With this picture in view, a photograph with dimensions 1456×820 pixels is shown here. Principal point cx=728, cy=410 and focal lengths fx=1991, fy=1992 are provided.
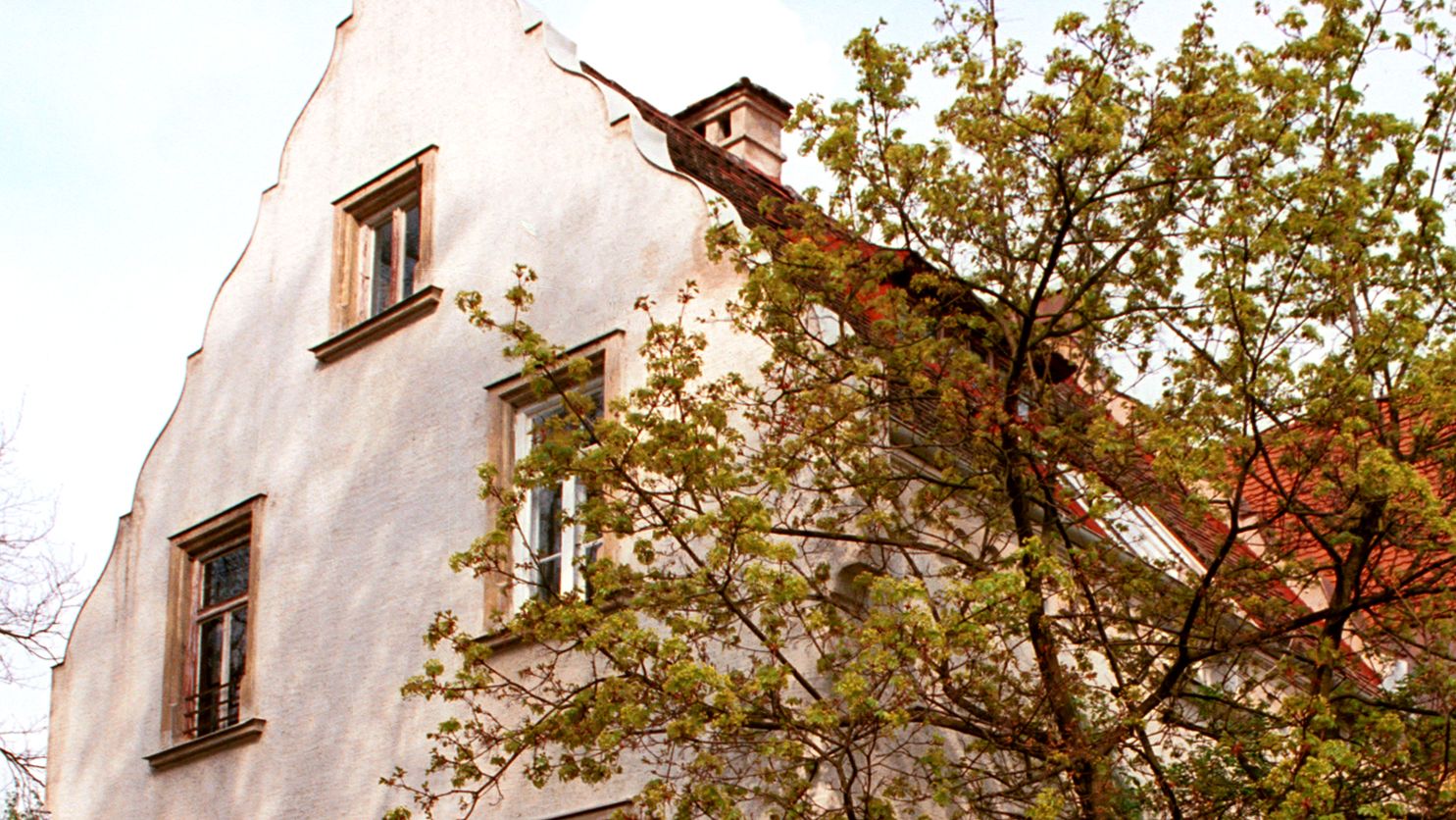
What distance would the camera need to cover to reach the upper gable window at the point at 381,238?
14.6m

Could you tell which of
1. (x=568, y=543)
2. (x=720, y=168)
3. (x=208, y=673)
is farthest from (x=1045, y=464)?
(x=208, y=673)

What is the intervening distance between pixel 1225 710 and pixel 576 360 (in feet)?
12.1

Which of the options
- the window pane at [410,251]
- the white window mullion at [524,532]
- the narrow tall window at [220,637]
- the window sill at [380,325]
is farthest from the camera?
the window pane at [410,251]

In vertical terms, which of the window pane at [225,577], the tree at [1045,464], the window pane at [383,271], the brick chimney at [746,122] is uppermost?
the brick chimney at [746,122]

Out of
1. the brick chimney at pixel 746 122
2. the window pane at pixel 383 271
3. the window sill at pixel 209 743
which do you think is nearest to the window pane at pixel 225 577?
the window sill at pixel 209 743

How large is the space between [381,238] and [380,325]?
3.88ft

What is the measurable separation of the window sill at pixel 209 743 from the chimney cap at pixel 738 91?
664 cm

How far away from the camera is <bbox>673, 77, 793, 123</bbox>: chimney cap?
16.8 m

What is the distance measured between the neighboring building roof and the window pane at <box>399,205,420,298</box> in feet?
5.59

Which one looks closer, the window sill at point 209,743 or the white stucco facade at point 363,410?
the white stucco facade at point 363,410

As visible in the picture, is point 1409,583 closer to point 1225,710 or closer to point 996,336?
point 1225,710

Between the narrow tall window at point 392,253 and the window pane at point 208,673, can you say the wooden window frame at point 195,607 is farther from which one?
the narrow tall window at point 392,253

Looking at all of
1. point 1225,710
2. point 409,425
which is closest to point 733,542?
point 1225,710

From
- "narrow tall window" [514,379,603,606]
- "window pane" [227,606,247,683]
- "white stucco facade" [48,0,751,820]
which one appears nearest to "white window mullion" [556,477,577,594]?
"narrow tall window" [514,379,603,606]
